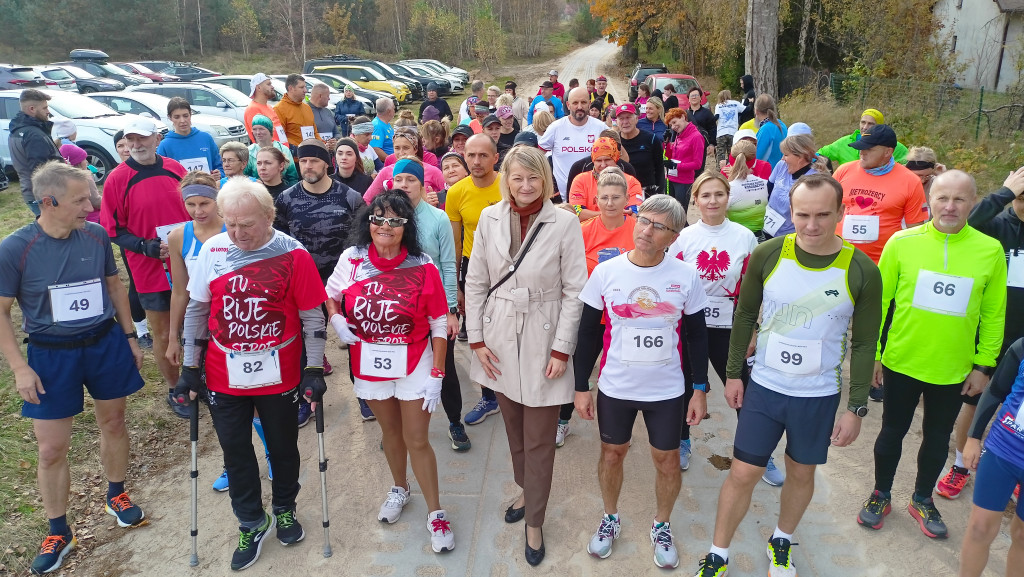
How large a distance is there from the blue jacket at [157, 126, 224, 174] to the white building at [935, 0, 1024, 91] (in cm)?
2086

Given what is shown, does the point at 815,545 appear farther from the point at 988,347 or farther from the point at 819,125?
the point at 819,125

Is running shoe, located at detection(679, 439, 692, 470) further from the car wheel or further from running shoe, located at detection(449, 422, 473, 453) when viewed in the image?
the car wheel

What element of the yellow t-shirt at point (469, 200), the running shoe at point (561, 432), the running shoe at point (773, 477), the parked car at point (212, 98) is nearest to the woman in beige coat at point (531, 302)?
the running shoe at point (561, 432)

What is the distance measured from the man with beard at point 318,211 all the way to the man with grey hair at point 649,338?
88.8 inches

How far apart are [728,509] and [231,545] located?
278 centimetres

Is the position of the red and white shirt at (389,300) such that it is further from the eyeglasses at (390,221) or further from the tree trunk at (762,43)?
the tree trunk at (762,43)

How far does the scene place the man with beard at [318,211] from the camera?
463 centimetres

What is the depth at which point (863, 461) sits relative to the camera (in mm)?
4309

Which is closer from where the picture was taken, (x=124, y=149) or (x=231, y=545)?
(x=231, y=545)

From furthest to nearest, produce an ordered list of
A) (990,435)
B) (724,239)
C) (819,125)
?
(819,125) → (724,239) → (990,435)

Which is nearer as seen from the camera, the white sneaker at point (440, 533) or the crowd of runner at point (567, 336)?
the crowd of runner at point (567, 336)

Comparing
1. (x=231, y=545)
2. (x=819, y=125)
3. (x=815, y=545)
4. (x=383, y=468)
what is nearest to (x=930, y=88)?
(x=819, y=125)

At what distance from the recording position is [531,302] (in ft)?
10.7

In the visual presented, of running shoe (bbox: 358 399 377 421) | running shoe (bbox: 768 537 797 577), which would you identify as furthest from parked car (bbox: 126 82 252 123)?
running shoe (bbox: 768 537 797 577)
